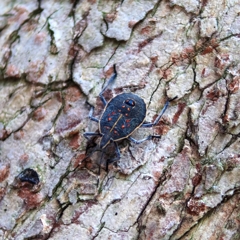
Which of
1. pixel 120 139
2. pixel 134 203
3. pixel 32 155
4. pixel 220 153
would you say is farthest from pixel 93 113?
pixel 220 153

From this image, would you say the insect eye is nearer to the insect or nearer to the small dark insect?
the insect

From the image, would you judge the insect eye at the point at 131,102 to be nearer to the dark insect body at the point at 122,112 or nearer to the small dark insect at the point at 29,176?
the dark insect body at the point at 122,112

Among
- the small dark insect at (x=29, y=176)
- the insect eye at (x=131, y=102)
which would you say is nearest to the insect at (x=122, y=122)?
the insect eye at (x=131, y=102)

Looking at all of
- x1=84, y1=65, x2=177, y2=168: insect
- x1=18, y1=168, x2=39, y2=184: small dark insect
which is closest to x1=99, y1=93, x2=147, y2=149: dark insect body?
x1=84, y1=65, x2=177, y2=168: insect

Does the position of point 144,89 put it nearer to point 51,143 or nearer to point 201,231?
point 51,143

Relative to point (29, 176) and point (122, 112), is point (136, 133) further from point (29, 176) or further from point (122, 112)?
point (29, 176)
